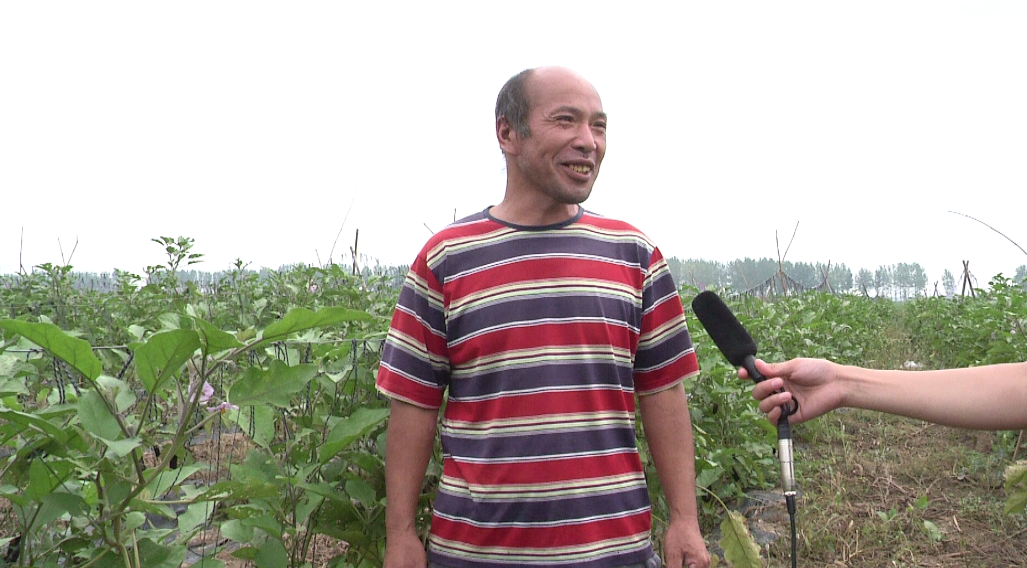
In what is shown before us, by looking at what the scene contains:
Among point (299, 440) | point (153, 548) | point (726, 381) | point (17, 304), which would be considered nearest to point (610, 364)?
point (299, 440)

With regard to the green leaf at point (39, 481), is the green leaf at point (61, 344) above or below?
above

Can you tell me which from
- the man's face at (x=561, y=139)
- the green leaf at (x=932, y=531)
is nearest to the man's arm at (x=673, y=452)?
the man's face at (x=561, y=139)

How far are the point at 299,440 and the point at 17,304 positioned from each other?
4.33m

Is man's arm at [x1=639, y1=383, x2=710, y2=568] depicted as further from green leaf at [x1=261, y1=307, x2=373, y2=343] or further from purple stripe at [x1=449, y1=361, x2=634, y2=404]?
green leaf at [x1=261, y1=307, x2=373, y2=343]

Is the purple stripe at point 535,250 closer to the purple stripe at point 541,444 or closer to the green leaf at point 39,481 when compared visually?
the purple stripe at point 541,444

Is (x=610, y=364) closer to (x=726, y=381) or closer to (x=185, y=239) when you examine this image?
(x=726, y=381)

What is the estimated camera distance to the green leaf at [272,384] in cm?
136

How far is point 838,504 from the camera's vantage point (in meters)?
3.76

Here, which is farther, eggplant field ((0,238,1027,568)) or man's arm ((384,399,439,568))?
man's arm ((384,399,439,568))

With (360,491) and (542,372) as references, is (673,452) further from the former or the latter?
(360,491)

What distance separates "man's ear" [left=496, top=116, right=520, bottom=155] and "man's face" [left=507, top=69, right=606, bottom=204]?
0.03 meters

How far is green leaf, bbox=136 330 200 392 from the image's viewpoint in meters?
1.16

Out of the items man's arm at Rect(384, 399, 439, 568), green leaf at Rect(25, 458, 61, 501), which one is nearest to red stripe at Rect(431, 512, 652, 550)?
man's arm at Rect(384, 399, 439, 568)

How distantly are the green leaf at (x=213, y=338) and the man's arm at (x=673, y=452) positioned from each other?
3.09 ft
